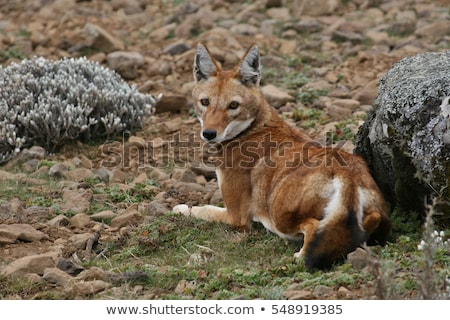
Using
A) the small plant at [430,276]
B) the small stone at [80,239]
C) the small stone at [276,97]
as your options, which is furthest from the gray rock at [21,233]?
the small stone at [276,97]

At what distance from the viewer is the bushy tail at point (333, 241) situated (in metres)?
6.45

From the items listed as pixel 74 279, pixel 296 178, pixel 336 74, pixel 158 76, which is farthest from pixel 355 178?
pixel 158 76

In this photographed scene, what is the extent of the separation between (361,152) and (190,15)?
7.78 meters

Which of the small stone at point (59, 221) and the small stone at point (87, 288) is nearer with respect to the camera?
the small stone at point (87, 288)

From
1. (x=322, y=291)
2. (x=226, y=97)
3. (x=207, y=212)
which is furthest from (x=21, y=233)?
(x=322, y=291)

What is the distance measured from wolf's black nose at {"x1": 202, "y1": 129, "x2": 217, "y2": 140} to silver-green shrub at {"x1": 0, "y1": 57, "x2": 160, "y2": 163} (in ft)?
9.77

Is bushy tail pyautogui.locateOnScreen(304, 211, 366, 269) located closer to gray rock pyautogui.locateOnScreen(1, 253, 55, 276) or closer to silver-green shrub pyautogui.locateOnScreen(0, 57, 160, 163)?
gray rock pyautogui.locateOnScreen(1, 253, 55, 276)

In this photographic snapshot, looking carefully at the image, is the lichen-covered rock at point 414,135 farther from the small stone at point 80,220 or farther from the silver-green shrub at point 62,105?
the silver-green shrub at point 62,105

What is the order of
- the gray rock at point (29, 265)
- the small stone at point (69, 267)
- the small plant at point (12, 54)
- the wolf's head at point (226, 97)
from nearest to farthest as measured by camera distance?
the gray rock at point (29, 265) → the small stone at point (69, 267) → the wolf's head at point (226, 97) → the small plant at point (12, 54)

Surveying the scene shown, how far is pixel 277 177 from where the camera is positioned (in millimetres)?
7395

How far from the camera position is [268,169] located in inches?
299

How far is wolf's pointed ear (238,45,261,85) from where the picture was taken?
26.3 ft

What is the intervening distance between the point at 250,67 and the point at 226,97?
42cm

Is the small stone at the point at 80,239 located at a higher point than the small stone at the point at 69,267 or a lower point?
lower
